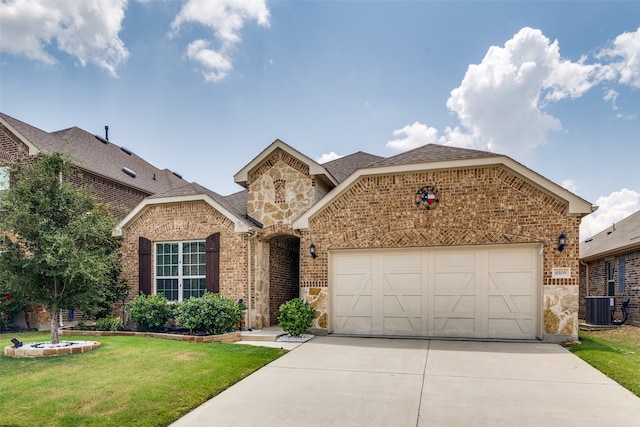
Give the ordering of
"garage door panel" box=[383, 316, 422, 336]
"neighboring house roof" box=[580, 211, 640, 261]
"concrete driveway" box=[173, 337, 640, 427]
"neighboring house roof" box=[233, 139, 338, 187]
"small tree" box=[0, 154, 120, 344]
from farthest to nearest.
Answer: "neighboring house roof" box=[580, 211, 640, 261], "neighboring house roof" box=[233, 139, 338, 187], "garage door panel" box=[383, 316, 422, 336], "small tree" box=[0, 154, 120, 344], "concrete driveway" box=[173, 337, 640, 427]

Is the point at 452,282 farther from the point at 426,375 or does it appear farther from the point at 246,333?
the point at 246,333

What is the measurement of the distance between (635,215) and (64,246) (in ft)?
70.9

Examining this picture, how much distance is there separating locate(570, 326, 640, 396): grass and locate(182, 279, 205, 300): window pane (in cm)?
958

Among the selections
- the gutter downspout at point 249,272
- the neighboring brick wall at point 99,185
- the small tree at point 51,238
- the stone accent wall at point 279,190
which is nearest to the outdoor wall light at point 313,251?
the stone accent wall at point 279,190

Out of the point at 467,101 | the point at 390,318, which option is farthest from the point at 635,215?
the point at 390,318

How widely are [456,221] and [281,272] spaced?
19.8 ft

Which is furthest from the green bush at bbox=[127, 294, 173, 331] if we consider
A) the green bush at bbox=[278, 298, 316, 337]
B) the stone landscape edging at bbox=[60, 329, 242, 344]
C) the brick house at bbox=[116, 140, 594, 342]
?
the green bush at bbox=[278, 298, 316, 337]

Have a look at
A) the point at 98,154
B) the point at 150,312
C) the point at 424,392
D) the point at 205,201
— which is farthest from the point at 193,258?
the point at 98,154

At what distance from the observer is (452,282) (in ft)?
30.7

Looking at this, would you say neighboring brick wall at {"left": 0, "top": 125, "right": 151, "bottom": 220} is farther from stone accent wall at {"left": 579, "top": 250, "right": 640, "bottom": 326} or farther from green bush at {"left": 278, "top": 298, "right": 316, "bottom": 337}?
stone accent wall at {"left": 579, "top": 250, "right": 640, "bottom": 326}

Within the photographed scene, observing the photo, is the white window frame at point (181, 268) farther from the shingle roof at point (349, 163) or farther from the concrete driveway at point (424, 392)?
the shingle roof at point (349, 163)

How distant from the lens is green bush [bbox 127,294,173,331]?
10.2 meters

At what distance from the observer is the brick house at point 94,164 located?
1312cm

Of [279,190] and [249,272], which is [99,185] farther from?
[249,272]
